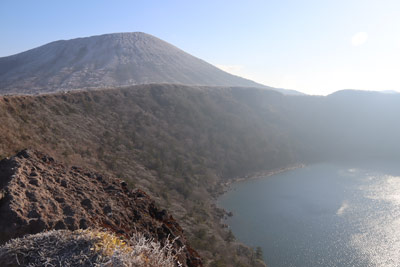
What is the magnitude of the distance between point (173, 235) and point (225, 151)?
37030 mm

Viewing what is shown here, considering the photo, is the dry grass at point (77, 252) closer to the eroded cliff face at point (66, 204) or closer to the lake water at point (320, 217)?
the eroded cliff face at point (66, 204)

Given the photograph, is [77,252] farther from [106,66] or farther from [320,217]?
[106,66]

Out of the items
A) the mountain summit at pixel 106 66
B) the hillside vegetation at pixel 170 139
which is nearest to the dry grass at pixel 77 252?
the hillside vegetation at pixel 170 139

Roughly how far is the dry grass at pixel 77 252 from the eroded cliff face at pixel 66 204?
1.47 meters

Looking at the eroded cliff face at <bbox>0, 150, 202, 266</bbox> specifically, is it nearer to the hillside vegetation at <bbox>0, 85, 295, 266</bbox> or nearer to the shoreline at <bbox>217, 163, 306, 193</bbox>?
the hillside vegetation at <bbox>0, 85, 295, 266</bbox>

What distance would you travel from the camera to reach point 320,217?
30.7 metres

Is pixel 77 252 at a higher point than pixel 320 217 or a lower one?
higher

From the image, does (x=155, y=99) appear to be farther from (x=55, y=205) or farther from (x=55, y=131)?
(x=55, y=205)

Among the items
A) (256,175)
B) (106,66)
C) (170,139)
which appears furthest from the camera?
(106,66)

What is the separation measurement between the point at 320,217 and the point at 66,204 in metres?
29.6

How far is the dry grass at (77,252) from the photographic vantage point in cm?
409

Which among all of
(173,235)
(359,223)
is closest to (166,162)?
(359,223)

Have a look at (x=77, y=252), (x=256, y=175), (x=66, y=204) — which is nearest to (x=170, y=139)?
(x=256, y=175)

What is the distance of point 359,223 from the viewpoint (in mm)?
28969
